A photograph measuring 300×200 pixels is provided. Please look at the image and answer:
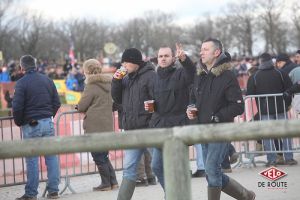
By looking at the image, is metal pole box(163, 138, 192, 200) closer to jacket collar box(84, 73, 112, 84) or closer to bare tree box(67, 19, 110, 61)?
jacket collar box(84, 73, 112, 84)

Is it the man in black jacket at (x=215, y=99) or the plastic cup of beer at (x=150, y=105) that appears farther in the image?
the plastic cup of beer at (x=150, y=105)

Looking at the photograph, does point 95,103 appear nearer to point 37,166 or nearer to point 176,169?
point 37,166

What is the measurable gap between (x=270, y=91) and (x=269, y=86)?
0.27 feet

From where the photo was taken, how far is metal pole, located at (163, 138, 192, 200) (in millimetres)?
3125

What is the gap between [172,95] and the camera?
6.35 m

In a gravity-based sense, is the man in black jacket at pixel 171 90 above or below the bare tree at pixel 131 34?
below

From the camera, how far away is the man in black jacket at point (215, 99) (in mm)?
5684

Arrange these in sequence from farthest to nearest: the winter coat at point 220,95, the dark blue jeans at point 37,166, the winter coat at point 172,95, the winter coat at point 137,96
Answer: the dark blue jeans at point 37,166
the winter coat at point 137,96
the winter coat at point 172,95
the winter coat at point 220,95

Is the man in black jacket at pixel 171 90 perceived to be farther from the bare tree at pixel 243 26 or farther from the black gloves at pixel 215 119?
the bare tree at pixel 243 26

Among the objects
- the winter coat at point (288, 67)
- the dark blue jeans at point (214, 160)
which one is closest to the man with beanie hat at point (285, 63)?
the winter coat at point (288, 67)

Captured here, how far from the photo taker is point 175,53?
6.79 metres

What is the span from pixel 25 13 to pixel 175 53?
70.7 m

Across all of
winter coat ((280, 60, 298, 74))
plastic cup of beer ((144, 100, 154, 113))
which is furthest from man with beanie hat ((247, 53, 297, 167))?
plastic cup of beer ((144, 100, 154, 113))

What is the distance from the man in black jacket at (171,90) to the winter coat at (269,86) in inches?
140
